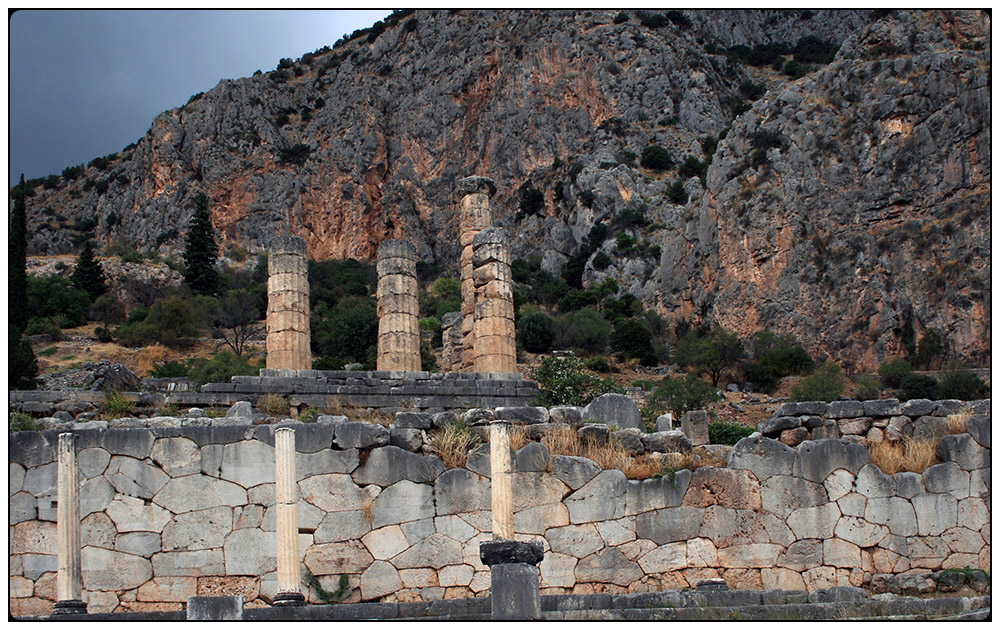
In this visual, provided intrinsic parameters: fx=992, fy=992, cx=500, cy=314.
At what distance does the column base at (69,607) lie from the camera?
8.42m

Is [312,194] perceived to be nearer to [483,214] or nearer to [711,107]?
[711,107]

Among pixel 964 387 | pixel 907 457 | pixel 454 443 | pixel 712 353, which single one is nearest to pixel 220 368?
pixel 712 353

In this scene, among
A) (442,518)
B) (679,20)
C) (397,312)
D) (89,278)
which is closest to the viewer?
(442,518)

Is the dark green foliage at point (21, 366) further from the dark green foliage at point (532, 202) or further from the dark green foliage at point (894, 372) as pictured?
the dark green foliage at point (532, 202)

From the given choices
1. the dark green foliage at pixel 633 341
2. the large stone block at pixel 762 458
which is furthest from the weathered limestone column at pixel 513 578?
the dark green foliage at pixel 633 341

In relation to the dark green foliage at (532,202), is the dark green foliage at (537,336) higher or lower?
lower

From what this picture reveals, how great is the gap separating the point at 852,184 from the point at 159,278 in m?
39.0

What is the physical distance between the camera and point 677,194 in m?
66.8

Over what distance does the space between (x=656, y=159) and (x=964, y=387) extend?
3840 centimetres

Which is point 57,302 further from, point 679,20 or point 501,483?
point 679,20

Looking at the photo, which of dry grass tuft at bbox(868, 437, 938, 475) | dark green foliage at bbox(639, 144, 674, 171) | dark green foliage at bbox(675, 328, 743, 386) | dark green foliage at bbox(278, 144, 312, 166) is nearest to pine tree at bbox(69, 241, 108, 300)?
dark green foliage at bbox(278, 144, 312, 166)

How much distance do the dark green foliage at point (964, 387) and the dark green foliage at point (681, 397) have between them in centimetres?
862

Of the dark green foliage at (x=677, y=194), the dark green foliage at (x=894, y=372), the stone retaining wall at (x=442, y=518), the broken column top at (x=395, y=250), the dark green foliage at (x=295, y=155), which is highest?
the dark green foliage at (x=295, y=155)

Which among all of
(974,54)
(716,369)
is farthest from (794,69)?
(716,369)
